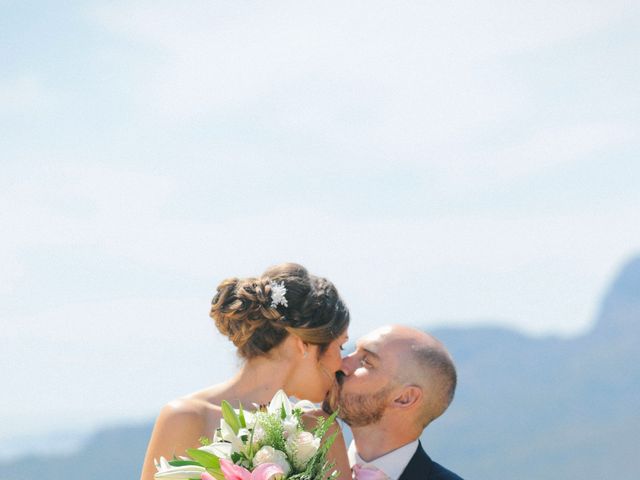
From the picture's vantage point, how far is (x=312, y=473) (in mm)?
4289

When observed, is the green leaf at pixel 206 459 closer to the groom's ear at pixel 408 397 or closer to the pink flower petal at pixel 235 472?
the pink flower petal at pixel 235 472

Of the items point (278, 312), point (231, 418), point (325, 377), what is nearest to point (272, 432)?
point (231, 418)

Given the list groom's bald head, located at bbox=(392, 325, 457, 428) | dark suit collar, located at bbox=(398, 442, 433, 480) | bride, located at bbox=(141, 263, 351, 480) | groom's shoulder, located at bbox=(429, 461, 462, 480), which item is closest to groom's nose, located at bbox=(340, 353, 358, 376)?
bride, located at bbox=(141, 263, 351, 480)

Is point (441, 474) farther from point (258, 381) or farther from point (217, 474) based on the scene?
point (217, 474)

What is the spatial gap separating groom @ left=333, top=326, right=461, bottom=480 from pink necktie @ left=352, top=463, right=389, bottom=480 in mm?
123

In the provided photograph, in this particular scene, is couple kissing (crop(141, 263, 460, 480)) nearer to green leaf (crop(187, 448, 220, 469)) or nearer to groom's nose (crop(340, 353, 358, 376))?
groom's nose (crop(340, 353, 358, 376))

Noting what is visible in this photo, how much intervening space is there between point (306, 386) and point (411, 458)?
2.84 feet

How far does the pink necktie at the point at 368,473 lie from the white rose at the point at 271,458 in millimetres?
1668

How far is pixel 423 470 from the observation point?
19.6 feet

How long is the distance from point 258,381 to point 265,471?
4.90 feet

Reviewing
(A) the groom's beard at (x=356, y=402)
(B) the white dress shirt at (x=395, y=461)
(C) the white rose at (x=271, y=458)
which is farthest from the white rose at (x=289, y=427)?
(B) the white dress shirt at (x=395, y=461)

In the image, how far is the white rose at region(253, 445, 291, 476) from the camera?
4.18 meters

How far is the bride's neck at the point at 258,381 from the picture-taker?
548 centimetres

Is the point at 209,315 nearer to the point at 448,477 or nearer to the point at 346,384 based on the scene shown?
→ the point at 346,384
